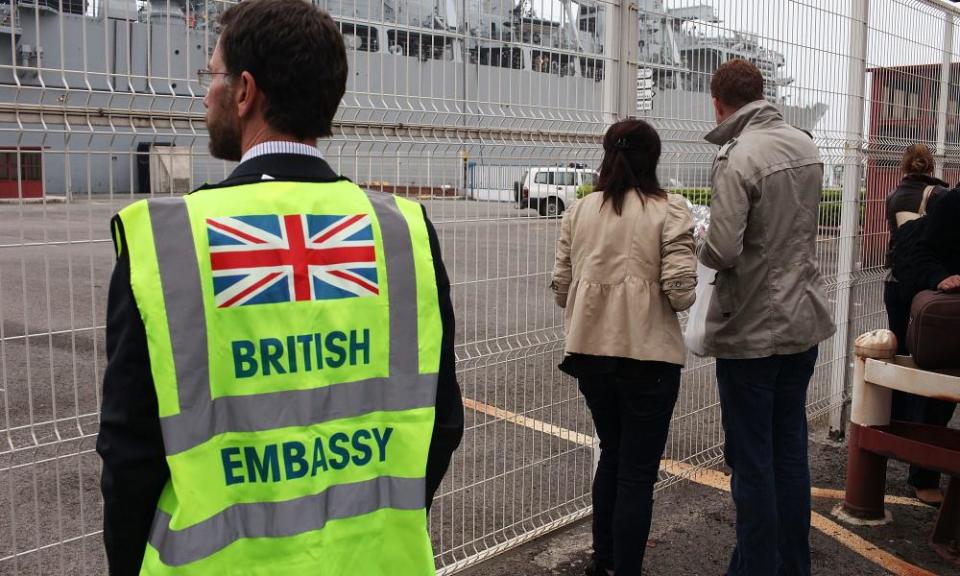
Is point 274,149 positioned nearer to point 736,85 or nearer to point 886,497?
point 736,85

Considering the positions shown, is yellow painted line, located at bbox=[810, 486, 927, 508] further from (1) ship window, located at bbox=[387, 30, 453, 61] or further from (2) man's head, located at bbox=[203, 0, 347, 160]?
(2) man's head, located at bbox=[203, 0, 347, 160]

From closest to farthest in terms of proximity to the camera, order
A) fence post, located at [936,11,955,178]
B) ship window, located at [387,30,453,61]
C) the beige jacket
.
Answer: ship window, located at [387,30,453,61] < the beige jacket < fence post, located at [936,11,955,178]

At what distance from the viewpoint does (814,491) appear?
17.4ft

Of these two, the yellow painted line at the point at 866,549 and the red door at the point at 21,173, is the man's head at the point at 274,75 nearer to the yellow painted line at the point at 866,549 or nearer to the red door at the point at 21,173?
the red door at the point at 21,173

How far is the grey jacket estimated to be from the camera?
3.56 m

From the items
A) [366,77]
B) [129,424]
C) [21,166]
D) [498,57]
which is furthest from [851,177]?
[129,424]

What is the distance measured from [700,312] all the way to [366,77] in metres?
1.70

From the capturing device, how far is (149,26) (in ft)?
8.97

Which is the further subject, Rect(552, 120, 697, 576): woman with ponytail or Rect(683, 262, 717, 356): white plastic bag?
Rect(683, 262, 717, 356): white plastic bag

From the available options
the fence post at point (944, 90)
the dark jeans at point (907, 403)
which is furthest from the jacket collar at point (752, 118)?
the fence post at point (944, 90)

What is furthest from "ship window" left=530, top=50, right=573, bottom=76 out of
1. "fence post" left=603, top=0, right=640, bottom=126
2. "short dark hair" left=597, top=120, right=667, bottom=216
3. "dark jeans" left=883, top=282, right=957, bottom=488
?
"dark jeans" left=883, top=282, right=957, bottom=488

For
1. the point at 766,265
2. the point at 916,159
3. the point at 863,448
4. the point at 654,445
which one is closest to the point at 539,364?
the point at 654,445

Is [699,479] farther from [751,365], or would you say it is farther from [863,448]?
[751,365]

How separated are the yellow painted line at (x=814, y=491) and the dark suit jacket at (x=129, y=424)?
2381 millimetres
